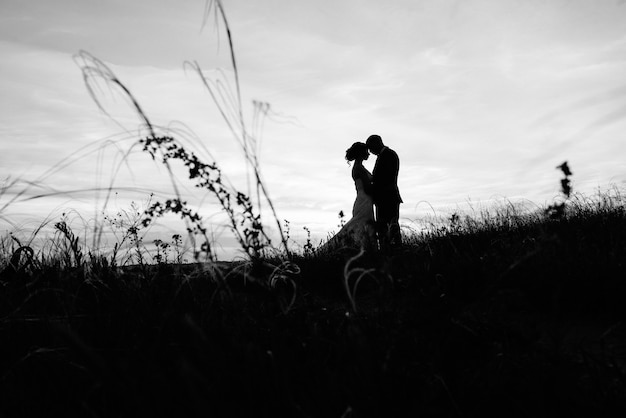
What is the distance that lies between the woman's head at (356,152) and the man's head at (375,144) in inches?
38.3

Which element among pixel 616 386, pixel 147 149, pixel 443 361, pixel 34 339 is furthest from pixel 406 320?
pixel 34 339

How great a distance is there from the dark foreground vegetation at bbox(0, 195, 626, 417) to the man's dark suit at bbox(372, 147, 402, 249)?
4.17 meters

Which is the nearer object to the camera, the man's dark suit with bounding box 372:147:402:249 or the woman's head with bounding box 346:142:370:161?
the man's dark suit with bounding box 372:147:402:249

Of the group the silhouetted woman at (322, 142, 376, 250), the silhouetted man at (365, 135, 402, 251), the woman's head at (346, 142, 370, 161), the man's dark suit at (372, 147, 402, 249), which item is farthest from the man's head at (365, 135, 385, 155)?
the woman's head at (346, 142, 370, 161)

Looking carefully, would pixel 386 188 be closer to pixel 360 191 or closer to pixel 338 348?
pixel 360 191

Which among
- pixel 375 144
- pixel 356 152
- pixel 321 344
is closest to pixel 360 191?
pixel 356 152

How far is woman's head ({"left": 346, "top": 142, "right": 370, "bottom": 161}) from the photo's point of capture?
885 cm

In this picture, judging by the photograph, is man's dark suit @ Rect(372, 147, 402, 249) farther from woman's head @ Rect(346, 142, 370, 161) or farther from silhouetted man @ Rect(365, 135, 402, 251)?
woman's head @ Rect(346, 142, 370, 161)

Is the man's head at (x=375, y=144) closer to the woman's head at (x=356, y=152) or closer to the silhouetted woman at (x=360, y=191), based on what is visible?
the silhouetted woman at (x=360, y=191)

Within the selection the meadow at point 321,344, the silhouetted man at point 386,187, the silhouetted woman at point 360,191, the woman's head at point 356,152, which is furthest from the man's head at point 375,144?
the meadow at point 321,344

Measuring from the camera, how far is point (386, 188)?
7516 millimetres

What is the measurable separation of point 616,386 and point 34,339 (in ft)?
8.32

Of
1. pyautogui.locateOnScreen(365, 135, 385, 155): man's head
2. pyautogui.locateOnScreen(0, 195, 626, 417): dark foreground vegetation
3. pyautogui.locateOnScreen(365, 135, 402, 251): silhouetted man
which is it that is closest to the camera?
pyautogui.locateOnScreen(0, 195, 626, 417): dark foreground vegetation

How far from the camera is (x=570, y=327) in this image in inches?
95.0
